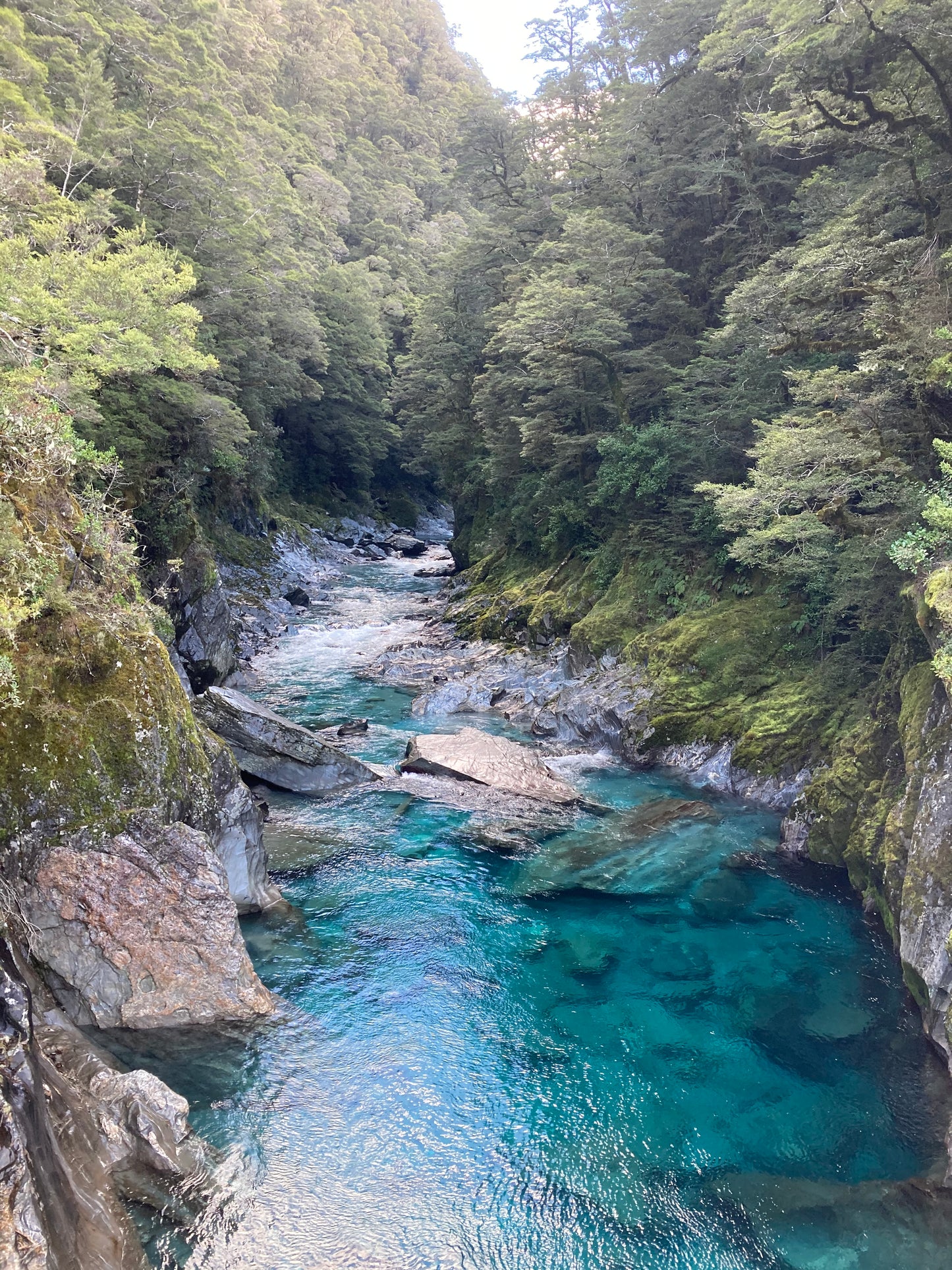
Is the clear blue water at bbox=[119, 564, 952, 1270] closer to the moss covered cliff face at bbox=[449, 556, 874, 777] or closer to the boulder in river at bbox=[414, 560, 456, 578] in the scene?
the moss covered cliff face at bbox=[449, 556, 874, 777]

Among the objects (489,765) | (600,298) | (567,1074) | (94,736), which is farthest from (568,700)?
(94,736)

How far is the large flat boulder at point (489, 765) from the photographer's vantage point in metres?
13.2

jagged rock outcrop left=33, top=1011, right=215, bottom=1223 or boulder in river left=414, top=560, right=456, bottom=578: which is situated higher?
boulder in river left=414, top=560, right=456, bottom=578

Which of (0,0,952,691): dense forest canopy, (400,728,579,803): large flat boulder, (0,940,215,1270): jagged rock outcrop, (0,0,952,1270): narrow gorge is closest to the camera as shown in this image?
(0,940,215,1270): jagged rock outcrop

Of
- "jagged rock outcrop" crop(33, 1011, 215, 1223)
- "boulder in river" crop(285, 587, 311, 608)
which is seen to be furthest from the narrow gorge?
"boulder in river" crop(285, 587, 311, 608)

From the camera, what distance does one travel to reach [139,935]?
7.22m

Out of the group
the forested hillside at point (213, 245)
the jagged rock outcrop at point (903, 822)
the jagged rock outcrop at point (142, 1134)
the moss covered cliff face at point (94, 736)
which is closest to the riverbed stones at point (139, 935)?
the moss covered cliff face at point (94, 736)

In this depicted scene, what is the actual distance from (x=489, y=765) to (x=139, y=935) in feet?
24.7

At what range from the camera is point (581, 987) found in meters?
8.30

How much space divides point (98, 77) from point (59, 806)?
21040mm

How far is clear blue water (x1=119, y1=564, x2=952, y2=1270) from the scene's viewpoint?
5.45 meters

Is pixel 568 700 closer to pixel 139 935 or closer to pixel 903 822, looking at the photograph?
pixel 903 822

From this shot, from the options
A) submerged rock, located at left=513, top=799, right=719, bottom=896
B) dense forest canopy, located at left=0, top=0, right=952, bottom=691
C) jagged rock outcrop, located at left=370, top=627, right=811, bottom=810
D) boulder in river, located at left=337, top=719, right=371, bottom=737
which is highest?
dense forest canopy, located at left=0, top=0, right=952, bottom=691

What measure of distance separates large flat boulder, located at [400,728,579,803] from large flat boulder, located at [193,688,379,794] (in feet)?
5.47
